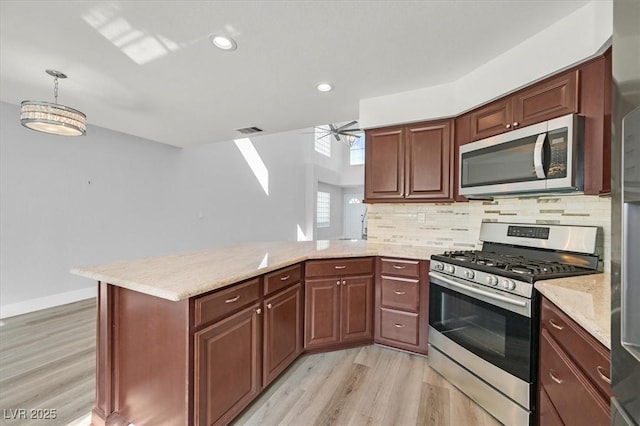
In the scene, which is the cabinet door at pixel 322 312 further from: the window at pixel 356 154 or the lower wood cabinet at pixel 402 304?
the window at pixel 356 154

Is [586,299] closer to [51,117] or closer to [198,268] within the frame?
[198,268]

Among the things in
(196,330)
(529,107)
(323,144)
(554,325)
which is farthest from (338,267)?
(323,144)

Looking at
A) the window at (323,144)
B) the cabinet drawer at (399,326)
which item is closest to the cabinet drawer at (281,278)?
the cabinet drawer at (399,326)

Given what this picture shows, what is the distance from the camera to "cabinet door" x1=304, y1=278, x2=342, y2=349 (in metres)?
2.39

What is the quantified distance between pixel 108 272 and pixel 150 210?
11.3 feet

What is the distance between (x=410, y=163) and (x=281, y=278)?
164 cm

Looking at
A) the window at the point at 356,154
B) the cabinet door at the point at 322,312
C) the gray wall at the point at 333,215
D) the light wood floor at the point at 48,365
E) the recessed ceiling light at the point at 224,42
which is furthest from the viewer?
the window at the point at 356,154

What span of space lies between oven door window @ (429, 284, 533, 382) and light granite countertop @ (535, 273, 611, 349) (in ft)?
0.83

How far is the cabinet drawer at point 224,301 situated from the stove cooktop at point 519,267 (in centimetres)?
135

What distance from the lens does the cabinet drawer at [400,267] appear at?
2408 millimetres

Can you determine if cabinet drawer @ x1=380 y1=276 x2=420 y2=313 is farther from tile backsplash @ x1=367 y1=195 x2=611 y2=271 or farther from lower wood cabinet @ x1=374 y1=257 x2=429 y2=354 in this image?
tile backsplash @ x1=367 y1=195 x2=611 y2=271

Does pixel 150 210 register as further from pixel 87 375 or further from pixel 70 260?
pixel 87 375

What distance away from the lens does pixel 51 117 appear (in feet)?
6.76

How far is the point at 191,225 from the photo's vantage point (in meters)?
5.29
